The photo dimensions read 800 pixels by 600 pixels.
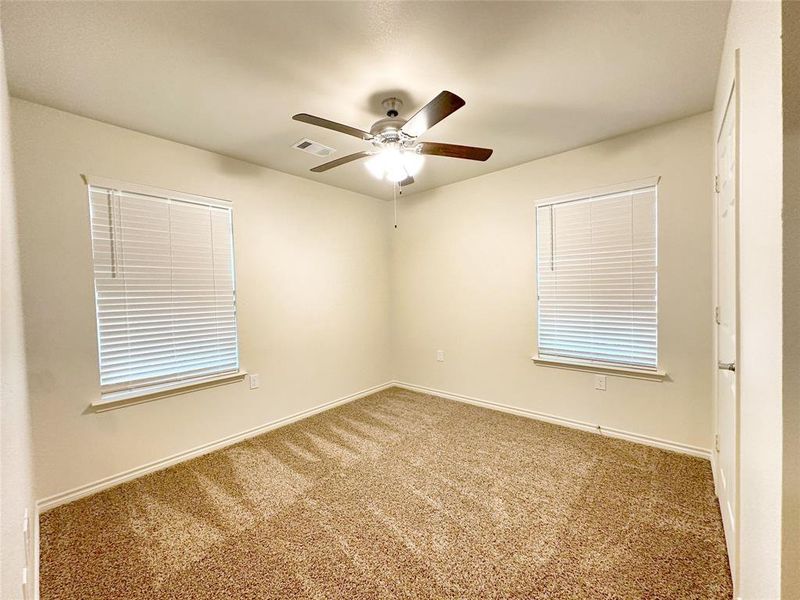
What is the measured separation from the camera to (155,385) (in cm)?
250

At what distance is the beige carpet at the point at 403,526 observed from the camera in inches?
57.9

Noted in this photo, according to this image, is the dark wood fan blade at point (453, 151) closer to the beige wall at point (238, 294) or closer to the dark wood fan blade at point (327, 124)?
the dark wood fan blade at point (327, 124)

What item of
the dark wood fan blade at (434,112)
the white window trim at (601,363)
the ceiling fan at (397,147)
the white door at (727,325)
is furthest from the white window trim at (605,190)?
the dark wood fan blade at (434,112)

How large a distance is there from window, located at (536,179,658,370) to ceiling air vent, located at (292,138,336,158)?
1.99 metres

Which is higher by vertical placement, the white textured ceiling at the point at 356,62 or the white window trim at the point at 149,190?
the white textured ceiling at the point at 356,62

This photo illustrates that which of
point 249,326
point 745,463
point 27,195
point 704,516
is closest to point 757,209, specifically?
point 745,463

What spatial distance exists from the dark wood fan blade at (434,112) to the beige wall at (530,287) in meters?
1.80

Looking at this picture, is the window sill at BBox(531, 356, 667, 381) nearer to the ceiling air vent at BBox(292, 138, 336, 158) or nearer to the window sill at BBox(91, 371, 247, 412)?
the ceiling air vent at BBox(292, 138, 336, 158)

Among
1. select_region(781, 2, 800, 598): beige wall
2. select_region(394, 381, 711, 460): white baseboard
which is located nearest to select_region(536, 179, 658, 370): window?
select_region(394, 381, 711, 460): white baseboard

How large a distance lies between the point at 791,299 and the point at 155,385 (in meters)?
3.29

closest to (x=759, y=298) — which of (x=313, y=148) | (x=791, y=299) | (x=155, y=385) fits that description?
(x=791, y=299)

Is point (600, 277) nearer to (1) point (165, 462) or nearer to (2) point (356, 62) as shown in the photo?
(2) point (356, 62)

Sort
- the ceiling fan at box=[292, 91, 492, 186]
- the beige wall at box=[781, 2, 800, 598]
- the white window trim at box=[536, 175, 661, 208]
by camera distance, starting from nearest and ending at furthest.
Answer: the beige wall at box=[781, 2, 800, 598]
the ceiling fan at box=[292, 91, 492, 186]
the white window trim at box=[536, 175, 661, 208]

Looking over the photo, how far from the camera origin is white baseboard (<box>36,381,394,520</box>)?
207 centimetres
